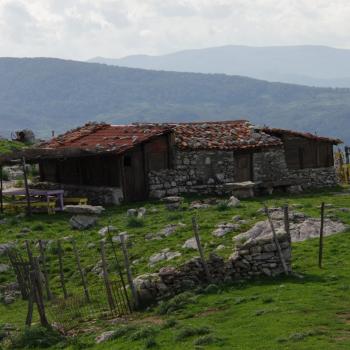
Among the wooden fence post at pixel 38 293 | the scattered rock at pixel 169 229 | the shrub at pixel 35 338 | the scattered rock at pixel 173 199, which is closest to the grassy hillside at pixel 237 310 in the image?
the scattered rock at pixel 169 229

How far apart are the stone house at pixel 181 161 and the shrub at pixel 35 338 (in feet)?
70.8

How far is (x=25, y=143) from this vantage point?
2685 inches

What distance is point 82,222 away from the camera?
33.9 meters

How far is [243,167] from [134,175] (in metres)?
6.50

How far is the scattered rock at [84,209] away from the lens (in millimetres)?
37344

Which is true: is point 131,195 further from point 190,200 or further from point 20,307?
point 20,307

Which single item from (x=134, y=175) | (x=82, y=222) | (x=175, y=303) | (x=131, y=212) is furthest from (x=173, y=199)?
(x=175, y=303)

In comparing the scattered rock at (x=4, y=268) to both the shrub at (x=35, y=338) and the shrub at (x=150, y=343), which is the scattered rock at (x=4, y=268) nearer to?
the shrub at (x=35, y=338)

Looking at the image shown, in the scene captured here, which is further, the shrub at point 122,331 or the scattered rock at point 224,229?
the scattered rock at point 224,229

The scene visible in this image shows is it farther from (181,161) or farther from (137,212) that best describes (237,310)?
(181,161)

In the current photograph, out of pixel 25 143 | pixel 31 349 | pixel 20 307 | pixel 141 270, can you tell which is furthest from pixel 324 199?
pixel 25 143

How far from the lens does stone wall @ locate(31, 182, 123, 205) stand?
4116 cm

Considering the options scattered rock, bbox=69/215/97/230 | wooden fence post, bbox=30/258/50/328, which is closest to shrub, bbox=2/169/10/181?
scattered rock, bbox=69/215/97/230

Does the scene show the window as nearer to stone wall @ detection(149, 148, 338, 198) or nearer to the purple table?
stone wall @ detection(149, 148, 338, 198)
